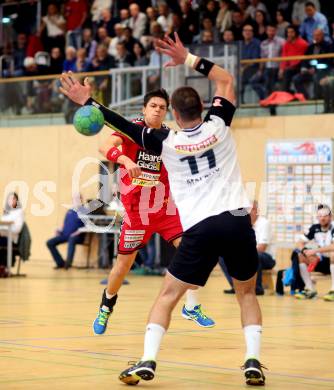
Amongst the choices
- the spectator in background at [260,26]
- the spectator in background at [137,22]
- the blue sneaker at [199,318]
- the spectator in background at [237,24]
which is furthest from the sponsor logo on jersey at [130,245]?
the spectator in background at [137,22]

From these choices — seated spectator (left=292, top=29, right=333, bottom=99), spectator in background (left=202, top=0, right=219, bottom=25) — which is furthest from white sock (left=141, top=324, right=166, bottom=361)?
spectator in background (left=202, top=0, right=219, bottom=25)

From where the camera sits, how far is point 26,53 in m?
27.5

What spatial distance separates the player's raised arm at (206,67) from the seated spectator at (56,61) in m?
19.1

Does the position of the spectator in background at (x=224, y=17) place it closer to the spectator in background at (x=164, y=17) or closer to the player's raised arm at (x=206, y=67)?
the spectator in background at (x=164, y=17)

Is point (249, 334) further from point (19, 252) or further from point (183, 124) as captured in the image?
point (19, 252)

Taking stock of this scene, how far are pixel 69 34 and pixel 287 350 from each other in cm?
1985

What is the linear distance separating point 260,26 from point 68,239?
279 inches

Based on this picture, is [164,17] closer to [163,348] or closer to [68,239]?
[68,239]

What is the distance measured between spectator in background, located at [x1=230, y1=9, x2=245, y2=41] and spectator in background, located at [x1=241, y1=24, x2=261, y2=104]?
0.30m

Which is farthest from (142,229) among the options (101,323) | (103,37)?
(103,37)

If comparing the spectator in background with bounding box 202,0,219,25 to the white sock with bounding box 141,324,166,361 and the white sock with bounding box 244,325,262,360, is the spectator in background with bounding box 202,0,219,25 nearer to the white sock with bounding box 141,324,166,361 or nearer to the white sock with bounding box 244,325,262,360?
the white sock with bounding box 244,325,262,360

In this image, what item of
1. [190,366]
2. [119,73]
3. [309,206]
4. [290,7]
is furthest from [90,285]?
[190,366]

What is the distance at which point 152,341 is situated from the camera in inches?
262

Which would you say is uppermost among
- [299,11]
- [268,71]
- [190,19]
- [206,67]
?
[299,11]
